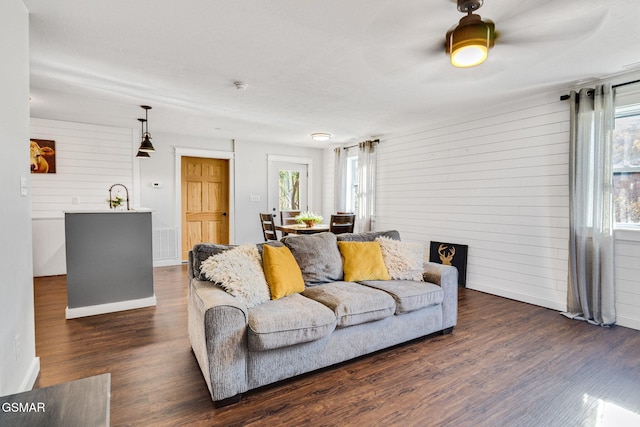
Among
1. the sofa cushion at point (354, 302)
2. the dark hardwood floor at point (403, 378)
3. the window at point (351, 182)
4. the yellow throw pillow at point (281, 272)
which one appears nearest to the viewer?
the dark hardwood floor at point (403, 378)

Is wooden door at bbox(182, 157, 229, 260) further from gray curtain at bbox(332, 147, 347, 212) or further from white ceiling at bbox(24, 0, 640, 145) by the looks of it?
gray curtain at bbox(332, 147, 347, 212)

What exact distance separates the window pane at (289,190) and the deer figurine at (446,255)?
11.8ft

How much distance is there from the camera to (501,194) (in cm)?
414

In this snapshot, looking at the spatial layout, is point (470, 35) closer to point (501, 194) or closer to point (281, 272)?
point (281, 272)

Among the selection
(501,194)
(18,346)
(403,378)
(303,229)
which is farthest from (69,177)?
(501,194)

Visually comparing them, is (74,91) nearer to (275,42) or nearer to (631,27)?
(275,42)

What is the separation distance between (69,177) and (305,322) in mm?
5219

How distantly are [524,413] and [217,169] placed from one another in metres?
6.10

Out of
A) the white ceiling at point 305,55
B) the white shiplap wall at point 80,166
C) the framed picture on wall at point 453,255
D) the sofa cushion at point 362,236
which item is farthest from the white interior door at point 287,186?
the sofa cushion at point 362,236

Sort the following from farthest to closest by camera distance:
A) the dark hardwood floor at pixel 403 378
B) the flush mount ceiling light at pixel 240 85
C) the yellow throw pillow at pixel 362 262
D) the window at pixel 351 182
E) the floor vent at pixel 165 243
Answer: the window at pixel 351 182, the floor vent at pixel 165 243, the flush mount ceiling light at pixel 240 85, the yellow throw pillow at pixel 362 262, the dark hardwood floor at pixel 403 378

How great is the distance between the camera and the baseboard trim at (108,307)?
3.29 metres

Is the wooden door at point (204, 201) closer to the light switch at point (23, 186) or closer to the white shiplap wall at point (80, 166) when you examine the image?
the white shiplap wall at point (80, 166)

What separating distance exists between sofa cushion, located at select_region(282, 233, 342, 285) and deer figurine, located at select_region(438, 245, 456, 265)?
2457 mm

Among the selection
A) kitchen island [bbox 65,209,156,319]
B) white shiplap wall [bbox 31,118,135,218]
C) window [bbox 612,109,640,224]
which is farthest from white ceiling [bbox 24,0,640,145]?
kitchen island [bbox 65,209,156,319]
